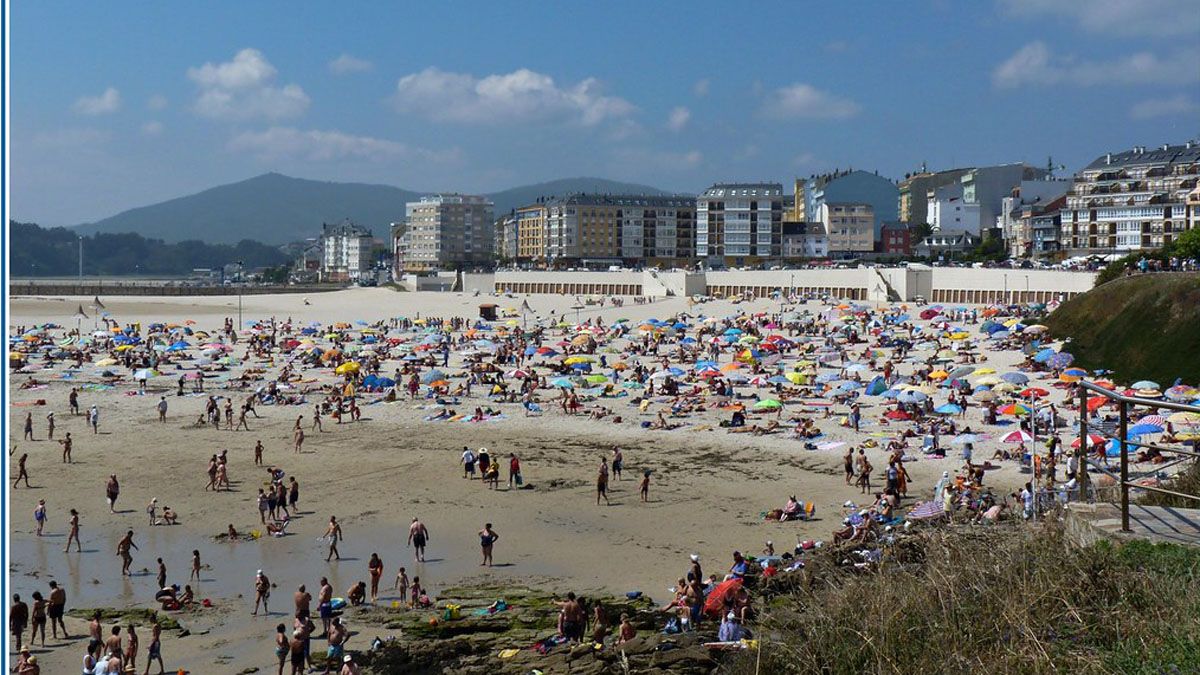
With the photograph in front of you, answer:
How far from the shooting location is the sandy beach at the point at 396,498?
14.5 meters

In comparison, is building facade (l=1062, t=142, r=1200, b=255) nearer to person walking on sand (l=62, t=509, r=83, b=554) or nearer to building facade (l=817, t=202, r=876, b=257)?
building facade (l=817, t=202, r=876, b=257)

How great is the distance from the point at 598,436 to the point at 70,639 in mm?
14624

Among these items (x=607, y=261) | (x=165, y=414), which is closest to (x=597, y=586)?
(x=165, y=414)

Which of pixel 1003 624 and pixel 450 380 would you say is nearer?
pixel 1003 624

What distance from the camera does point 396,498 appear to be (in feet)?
64.6

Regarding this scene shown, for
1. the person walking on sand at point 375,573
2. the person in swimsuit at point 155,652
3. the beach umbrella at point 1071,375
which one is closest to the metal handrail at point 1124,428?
the person in swimsuit at point 155,652

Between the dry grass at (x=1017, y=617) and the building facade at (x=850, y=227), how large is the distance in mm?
102351

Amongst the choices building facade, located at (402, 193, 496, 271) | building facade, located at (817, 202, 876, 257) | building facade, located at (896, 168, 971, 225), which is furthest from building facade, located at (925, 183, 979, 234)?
building facade, located at (402, 193, 496, 271)

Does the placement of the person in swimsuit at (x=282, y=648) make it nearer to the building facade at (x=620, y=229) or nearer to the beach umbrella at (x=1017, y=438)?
the beach umbrella at (x=1017, y=438)

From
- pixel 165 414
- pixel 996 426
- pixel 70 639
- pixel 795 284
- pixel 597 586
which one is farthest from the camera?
pixel 795 284

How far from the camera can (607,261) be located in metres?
119

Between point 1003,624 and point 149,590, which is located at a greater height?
point 1003,624

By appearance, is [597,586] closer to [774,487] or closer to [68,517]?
[774,487]

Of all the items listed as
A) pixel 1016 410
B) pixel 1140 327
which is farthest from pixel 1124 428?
pixel 1140 327
